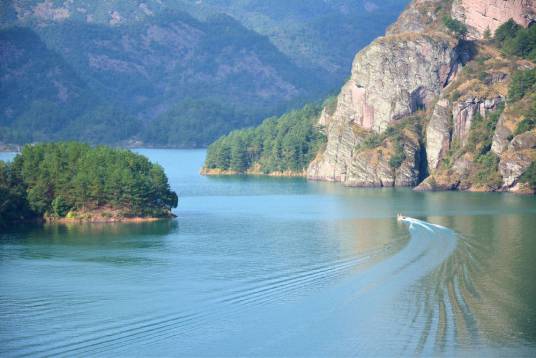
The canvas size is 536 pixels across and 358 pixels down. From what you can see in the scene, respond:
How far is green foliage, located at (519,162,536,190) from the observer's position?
121m

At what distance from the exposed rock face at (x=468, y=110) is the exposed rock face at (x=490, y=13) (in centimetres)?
2322

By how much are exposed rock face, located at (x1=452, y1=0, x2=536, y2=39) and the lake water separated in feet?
214

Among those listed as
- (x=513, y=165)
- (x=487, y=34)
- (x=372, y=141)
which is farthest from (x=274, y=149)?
(x=513, y=165)

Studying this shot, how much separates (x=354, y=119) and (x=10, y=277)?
338ft

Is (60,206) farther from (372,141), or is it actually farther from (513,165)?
(372,141)

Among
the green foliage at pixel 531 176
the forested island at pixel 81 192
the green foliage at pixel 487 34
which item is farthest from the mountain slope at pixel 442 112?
the forested island at pixel 81 192

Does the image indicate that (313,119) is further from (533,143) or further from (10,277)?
(10,277)

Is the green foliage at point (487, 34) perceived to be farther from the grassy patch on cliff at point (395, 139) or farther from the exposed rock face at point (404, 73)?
the grassy patch on cliff at point (395, 139)

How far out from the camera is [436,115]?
142625 mm

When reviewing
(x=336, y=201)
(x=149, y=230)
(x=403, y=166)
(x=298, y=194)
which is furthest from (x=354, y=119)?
(x=149, y=230)

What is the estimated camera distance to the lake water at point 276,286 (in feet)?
157

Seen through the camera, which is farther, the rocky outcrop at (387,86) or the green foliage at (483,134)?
the rocky outcrop at (387,86)

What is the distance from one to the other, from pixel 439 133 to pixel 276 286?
86474 millimetres

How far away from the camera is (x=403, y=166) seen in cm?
14425
